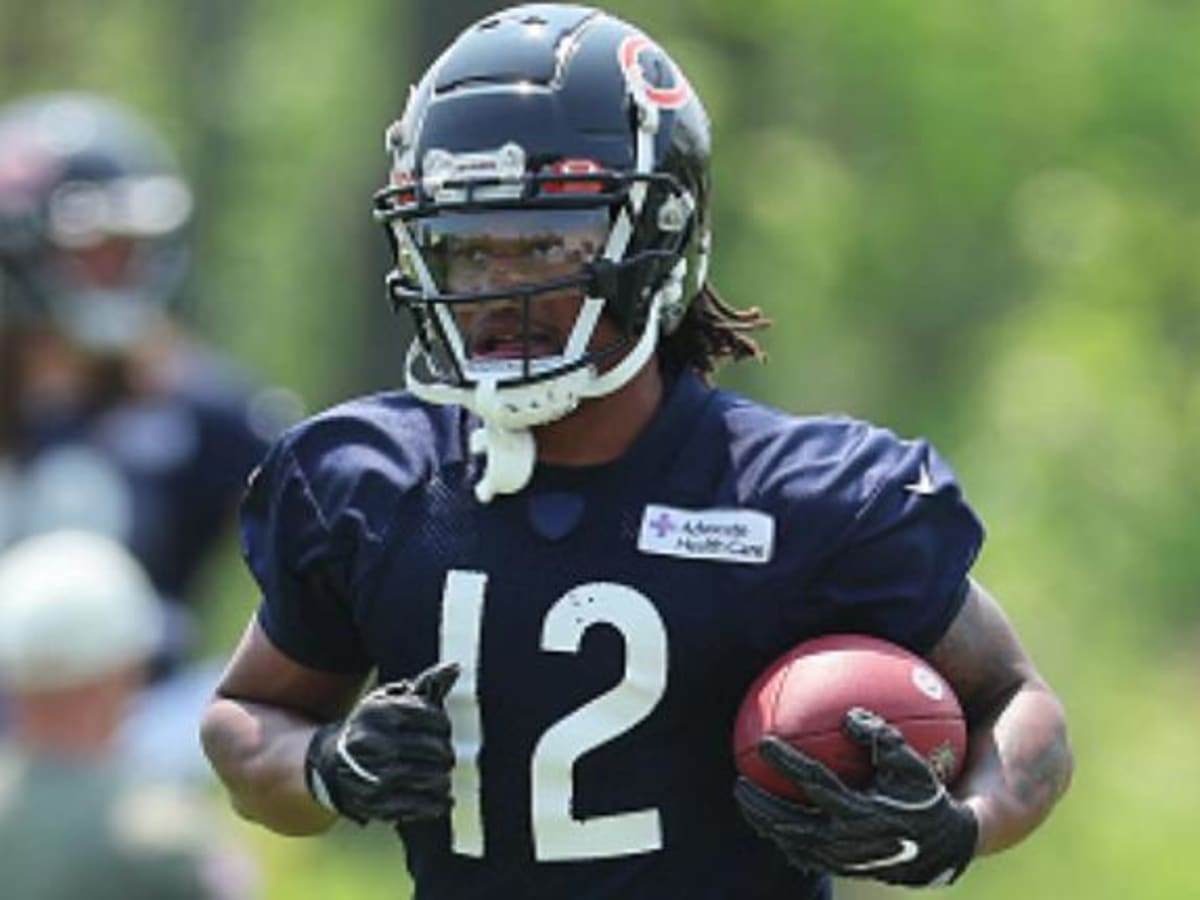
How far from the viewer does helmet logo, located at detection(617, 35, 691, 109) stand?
4.55m

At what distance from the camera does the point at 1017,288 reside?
1313 centimetres

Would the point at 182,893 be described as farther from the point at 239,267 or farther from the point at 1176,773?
the point at 239,267

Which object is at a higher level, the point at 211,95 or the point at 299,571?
the point at 299,571

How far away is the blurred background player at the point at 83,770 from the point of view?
615 centimetres

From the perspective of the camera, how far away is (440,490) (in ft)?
14.8

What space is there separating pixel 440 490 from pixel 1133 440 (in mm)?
7091

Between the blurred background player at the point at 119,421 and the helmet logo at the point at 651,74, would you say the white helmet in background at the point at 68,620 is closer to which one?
the blurred background player at the point at 119,421

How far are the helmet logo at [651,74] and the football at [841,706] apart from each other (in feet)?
2.35

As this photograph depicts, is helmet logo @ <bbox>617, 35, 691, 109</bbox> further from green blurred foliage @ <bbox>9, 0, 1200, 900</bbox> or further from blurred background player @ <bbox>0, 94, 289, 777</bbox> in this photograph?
green blurred foliage @ <bbox>9, 0, 1200, 900</bbox>

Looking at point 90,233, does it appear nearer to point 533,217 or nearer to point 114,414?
point 114,414

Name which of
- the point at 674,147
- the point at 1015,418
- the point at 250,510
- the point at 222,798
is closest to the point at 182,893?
the point at 250,510

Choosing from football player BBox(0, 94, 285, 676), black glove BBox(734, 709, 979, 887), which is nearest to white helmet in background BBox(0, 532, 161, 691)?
football player BBox(0, 94, 285, 676)

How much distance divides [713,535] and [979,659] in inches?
14.3

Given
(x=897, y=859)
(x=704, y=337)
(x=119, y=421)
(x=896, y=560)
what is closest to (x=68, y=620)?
(x=119, y=421)
